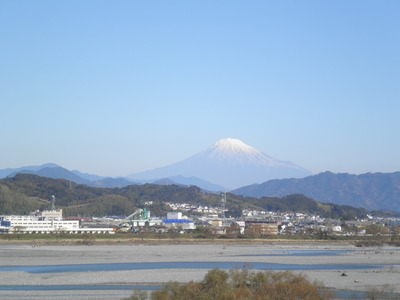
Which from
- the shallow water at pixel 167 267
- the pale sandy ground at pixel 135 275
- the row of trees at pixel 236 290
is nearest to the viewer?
the row of trees at pixel 236 290

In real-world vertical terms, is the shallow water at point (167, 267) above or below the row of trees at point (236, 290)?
below

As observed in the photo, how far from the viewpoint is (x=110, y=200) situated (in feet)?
363

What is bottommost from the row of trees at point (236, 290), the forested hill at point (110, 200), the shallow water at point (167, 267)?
the shallow water at point (167, 267)

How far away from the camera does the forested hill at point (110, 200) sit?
95688mm

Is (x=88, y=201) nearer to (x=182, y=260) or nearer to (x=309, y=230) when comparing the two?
(x=309, y=230)

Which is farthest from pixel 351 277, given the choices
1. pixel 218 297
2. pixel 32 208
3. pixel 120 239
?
pixel 32 208

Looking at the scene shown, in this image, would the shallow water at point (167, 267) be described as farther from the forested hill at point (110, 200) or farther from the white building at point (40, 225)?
the forested hill at point (110, 200)

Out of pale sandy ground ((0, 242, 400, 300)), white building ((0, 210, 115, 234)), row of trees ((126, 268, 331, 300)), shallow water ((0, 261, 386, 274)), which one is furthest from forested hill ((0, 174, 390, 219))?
row of trees ((126, 268, 331, 300))

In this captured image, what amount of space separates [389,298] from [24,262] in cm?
2160

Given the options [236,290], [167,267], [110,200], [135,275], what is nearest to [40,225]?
[167,267]

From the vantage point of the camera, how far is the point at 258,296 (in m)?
15.2

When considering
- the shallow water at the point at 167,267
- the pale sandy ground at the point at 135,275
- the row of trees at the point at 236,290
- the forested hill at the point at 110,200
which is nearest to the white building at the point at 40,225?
the forested hill at the point at 110,200

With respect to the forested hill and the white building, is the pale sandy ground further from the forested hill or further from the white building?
the forested hill

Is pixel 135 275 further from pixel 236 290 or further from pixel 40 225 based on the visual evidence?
pixel 40 225
